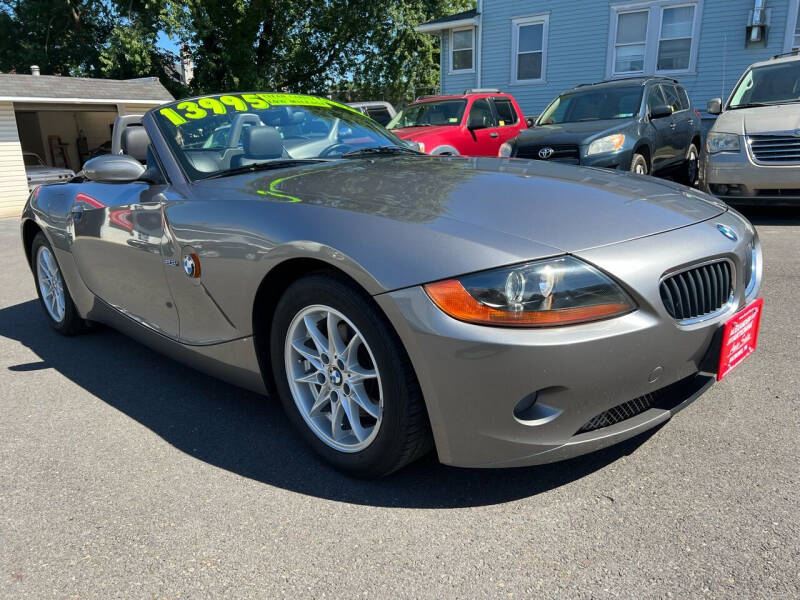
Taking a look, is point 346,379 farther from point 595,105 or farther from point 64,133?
point 64,133

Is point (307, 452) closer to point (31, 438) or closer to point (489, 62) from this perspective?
point (31, 438)

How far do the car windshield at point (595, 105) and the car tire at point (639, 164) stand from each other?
69cm

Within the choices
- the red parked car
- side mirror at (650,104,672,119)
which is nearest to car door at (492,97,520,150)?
the red parked car

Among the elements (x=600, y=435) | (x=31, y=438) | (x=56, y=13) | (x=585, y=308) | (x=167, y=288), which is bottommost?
(x=31, y=438)

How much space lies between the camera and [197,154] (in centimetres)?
312

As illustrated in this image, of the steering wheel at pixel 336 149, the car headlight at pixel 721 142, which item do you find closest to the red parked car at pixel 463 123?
the car headlight at pixel 721 142

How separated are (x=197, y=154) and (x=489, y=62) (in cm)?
1592

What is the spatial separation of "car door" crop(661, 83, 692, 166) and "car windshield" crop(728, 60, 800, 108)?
3.62 feet

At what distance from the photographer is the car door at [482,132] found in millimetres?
10555

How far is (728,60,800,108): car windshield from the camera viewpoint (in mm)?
7688

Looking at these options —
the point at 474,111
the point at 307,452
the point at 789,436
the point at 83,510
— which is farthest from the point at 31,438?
the point at 474,111

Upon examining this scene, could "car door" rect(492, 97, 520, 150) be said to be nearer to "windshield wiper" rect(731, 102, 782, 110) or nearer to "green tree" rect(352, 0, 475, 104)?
"windshield wiper" rect(731, 102, 782, 110)

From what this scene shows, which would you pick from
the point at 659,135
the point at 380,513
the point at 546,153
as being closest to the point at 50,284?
the point at 380,513

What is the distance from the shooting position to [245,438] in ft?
9.31
